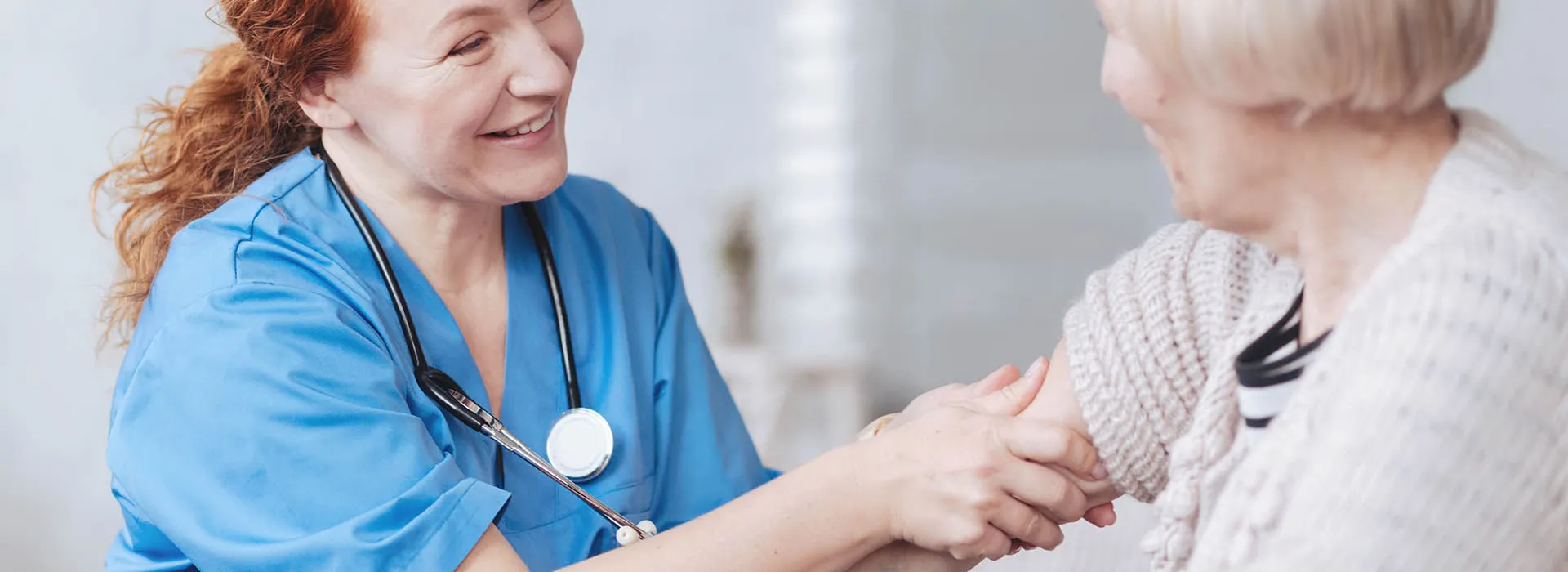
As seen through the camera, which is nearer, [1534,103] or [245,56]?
[245,56]

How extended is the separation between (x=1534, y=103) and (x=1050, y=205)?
1.28 metres

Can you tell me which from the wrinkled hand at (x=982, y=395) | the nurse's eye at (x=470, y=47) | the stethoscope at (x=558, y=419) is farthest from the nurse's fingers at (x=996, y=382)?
the nurse's eye at (x=470, y=47)

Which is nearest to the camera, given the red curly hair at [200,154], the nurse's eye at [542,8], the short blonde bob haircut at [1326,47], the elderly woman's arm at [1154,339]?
the short blonde bob haircut at [1326,47]

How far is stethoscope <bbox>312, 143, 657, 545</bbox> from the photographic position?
124 centimetres

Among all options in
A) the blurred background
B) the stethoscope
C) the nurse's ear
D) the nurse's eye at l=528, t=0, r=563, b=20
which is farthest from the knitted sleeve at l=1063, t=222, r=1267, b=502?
the blurred background

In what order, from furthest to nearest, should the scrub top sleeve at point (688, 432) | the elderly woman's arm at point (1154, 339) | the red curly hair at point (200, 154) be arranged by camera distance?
the scrub top sleeve at point (688, 432)
the red curly hair at point (200, 154)
the elderly woman's arm at point (1154, 339)

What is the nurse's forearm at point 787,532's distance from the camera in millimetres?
1171

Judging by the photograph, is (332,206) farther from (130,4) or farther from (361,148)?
(130,4)

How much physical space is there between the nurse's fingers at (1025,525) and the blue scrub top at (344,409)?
42 centimetres

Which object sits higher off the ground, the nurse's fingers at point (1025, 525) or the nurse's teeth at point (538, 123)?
the nurse's teeth at point (538, 123)

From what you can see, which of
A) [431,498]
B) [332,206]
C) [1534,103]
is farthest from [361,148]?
[1534,103]

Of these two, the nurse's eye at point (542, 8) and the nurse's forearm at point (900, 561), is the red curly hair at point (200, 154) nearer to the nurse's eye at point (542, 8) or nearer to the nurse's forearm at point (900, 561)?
the nurse's eye at point (542, 8)

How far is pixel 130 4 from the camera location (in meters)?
2.17

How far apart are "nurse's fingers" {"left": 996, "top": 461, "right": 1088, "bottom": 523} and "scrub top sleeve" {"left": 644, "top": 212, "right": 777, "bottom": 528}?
18.8 inches
